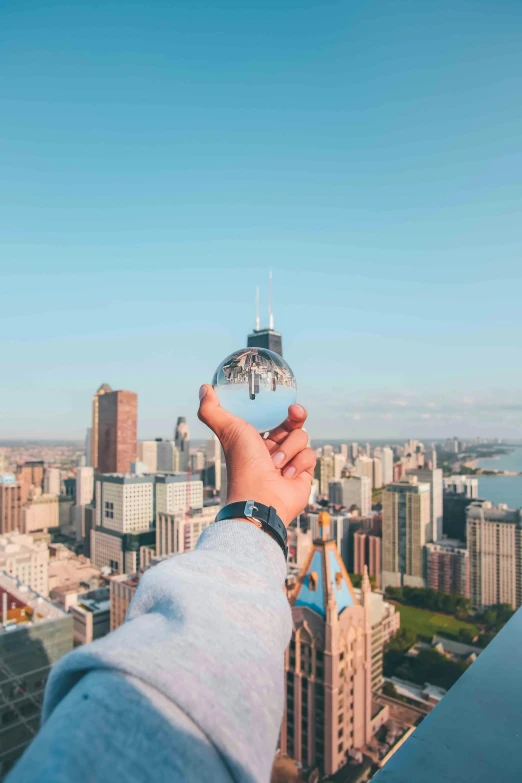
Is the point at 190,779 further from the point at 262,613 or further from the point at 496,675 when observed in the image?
the point at 496,675

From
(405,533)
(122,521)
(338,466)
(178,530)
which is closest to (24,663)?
(178,530)

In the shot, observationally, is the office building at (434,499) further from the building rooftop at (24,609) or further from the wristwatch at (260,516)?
the wristwatch at (260,516)

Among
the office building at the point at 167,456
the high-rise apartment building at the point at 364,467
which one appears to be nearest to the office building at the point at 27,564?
the office building at the point at 167,456

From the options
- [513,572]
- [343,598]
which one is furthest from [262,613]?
[513,572]

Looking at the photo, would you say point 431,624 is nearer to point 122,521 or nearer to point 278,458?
point 122,521

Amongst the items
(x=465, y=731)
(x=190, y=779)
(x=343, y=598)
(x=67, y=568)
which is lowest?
(x=67, y=568)

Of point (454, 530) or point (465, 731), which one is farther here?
point (454, 530)
